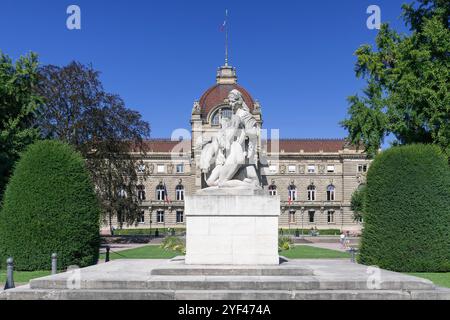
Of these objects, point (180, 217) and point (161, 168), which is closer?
point (180, 217)

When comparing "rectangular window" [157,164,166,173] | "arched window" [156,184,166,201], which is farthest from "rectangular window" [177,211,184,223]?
"rectangular window" [157,164,166,173]

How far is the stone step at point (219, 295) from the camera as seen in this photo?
37.4 feet

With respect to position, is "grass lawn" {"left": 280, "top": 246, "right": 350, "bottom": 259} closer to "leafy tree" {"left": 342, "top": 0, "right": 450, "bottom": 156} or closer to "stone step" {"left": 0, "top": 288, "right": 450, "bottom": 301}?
"leafy tree" {"left": 342, "top": 0, "right": 450, "bottom": 156}

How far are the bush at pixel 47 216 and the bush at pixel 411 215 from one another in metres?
10.7

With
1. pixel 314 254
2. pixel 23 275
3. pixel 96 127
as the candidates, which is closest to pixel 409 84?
pixel 314 254

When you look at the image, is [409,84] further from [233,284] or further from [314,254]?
[233,284]

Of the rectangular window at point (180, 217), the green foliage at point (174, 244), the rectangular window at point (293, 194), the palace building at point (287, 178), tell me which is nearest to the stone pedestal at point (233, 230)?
the green foliage at point (174, 244)

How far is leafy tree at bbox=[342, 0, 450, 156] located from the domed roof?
53777mm

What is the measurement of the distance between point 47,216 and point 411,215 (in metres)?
13.3

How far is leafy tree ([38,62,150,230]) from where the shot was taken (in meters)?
41.5

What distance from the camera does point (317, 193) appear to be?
90.0 meters

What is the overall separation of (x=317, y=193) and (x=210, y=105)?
22523mm

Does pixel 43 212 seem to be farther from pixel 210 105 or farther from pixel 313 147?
pixel 313 147

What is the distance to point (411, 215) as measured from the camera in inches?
804
